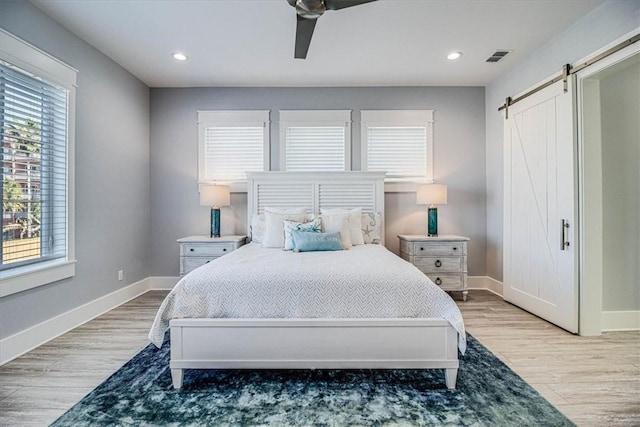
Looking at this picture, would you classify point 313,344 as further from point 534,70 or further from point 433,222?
point 534,70

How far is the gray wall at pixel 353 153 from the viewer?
171 inches

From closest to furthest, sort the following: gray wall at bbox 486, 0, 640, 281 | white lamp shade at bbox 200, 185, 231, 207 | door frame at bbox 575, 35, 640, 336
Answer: gray wall at bbox 486, 0, 640, 281 → door frame at bbox 575, 35, 640, 336 → white lamp shade at bbox 200, 185, 231, 207

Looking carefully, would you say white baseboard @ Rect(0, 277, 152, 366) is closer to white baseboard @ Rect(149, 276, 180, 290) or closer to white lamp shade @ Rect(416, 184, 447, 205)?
white baseboard @ Rect(149, 276, 180, 290)

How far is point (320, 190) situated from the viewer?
414 centimetres

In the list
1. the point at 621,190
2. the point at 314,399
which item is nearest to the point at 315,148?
the point at 314,399

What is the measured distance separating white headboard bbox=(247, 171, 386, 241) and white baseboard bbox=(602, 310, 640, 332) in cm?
244

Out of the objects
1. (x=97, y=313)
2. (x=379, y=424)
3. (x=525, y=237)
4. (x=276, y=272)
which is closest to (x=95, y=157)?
(x=97, y=313)

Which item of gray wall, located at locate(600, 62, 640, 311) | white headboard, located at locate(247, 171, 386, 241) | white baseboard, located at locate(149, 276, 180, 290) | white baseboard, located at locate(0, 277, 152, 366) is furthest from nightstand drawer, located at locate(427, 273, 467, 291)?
white baseboard, located at locate(0, 277, 152, 366)

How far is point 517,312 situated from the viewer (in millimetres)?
3420

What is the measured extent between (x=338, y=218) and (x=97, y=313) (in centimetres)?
277

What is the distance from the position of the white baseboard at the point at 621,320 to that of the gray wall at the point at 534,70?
1.20m

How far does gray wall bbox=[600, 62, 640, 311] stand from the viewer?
2930 mm

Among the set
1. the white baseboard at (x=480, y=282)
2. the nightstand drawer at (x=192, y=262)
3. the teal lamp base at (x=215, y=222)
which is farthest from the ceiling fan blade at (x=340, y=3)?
the white baseboard at (x=480, y=282)

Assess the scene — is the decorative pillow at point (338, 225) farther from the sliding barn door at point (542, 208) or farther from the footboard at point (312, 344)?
the sliding barn door at point (542, 208)
